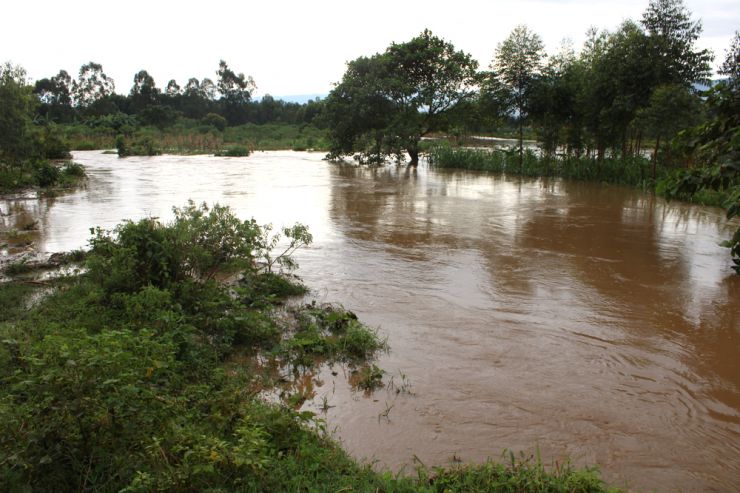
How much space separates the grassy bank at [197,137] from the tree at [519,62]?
1620 cm

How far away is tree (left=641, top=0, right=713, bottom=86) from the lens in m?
15.8

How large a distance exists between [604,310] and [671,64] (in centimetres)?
1250

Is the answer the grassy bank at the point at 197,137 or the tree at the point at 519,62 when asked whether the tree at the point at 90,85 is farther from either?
the tree at the point at 519,62

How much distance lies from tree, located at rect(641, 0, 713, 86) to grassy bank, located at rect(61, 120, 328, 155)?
2207 cm

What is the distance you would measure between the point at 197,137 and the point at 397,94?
70.3 feet

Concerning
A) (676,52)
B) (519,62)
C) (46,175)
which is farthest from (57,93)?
(676,52)

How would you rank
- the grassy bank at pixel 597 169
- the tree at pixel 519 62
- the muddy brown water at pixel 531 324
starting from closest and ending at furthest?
the muddy brown water at pixel 531 324
the grassy bank at pixel 597 169
the tree at pixel 519 62

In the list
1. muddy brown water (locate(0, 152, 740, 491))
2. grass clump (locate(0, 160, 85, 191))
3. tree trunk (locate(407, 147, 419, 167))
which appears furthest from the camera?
tree trunk (locate(407, 147, 419, 167))

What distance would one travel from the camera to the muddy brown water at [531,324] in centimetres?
390

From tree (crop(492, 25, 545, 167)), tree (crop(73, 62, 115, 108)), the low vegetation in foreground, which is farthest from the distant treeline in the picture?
the low vegetation in foreground

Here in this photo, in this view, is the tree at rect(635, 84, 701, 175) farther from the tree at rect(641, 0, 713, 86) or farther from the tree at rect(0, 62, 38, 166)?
the tree at rect(0, 62, 38, 166)

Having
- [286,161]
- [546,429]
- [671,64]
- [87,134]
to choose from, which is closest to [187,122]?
[87,134]

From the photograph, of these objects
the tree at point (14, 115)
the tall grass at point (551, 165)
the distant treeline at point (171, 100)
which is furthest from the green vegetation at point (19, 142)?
the distant treeline at point (171, 100)

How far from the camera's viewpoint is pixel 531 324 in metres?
6.02
